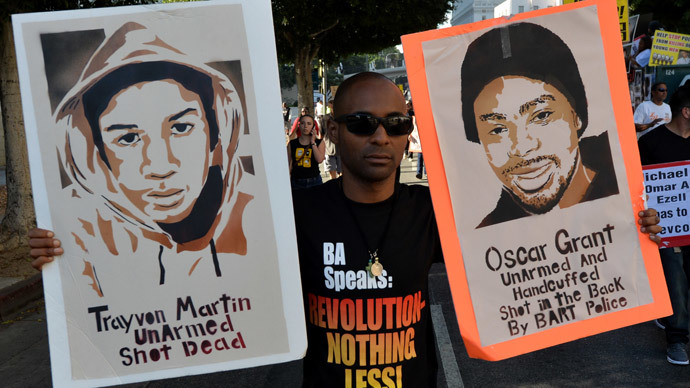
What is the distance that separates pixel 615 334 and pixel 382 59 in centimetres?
10191

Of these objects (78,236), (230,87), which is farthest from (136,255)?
(230,87)

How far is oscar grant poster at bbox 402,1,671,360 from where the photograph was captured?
6.42ft

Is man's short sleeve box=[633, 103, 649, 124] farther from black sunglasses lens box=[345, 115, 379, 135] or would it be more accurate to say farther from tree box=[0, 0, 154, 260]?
black sunglasses lens box=[345, 115, 379, 135]

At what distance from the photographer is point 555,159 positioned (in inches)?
79.7

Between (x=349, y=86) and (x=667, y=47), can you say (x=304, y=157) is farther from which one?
(x=667, y=47)

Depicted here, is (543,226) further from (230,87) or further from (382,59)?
(382,59)

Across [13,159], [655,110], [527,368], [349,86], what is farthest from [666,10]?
[349,86]

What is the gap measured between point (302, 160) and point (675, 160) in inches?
194

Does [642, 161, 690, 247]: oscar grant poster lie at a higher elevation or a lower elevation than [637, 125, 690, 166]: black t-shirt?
lower

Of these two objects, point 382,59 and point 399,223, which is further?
point 382,59

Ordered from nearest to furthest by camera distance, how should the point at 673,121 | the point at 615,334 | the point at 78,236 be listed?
the point at 78,236 < the point at 673,121 < the point at 615,334

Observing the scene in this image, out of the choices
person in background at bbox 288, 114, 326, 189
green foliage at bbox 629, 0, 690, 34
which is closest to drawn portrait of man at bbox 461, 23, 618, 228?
person in background at bbox 288, 114, 326, 189

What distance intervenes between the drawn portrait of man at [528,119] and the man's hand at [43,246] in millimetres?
1374

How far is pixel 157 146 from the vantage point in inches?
73.3
